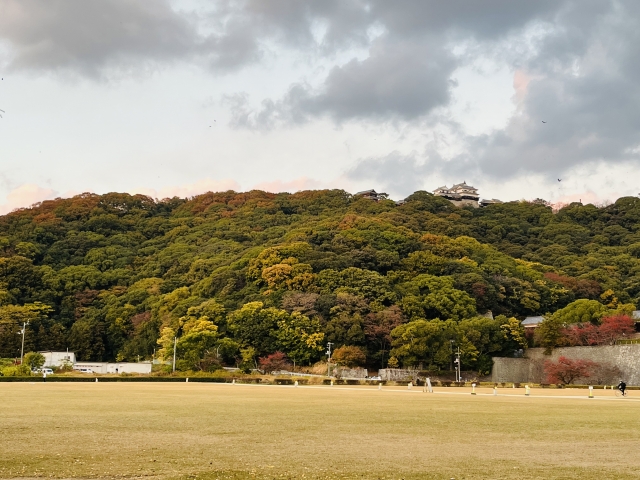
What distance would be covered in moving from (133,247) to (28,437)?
367ft

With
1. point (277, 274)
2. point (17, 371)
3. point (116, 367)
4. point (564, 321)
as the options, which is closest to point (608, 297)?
point (564, 321)

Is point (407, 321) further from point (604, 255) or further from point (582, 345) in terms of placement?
point (604, 255)

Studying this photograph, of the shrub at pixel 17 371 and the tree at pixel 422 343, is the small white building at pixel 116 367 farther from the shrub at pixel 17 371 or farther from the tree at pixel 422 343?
the tree at pixel 422 343

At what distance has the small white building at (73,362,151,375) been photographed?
72.8 metres

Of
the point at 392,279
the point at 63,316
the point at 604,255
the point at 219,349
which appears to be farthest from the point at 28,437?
the point at 604,255

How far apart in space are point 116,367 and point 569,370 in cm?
4643

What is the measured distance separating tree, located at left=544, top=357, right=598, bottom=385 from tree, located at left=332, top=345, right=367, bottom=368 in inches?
701

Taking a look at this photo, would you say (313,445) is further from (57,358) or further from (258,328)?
(57,358)

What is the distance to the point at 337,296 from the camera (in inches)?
2940

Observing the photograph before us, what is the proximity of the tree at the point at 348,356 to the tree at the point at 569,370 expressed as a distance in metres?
17.8

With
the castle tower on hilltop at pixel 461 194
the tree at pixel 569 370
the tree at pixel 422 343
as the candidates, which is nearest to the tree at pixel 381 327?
the tree at pixel 422 343

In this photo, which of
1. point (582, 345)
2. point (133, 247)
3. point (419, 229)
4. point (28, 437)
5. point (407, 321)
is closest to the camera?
point (28, 437)

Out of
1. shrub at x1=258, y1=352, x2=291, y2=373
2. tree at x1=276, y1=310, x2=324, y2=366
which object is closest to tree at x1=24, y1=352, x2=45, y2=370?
shrub at x1=258, y1=352, x2=291, y2=373

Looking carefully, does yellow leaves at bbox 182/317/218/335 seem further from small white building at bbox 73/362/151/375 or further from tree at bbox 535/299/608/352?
tree at bbox 535/299/608/352
